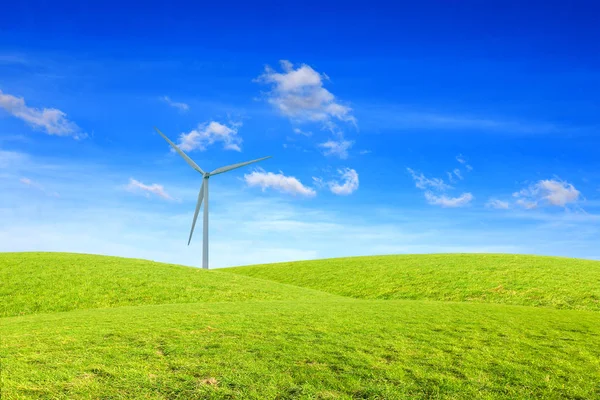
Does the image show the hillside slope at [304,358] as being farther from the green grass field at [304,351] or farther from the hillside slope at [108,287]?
the hillside slope at [108,287]

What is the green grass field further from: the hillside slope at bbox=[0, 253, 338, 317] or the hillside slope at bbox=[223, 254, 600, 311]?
the hillside slope at bbox=[223, 254, 600, 311]

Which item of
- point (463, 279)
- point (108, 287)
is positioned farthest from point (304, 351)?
point (463, 279)

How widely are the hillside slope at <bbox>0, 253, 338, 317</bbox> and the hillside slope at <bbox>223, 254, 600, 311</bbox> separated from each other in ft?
22.6

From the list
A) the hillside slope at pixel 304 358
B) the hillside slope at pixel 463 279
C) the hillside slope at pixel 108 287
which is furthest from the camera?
the hillside slope at pixel 463 279

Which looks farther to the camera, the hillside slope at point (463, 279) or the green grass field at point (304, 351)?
the hillside slope at point (463, 279)

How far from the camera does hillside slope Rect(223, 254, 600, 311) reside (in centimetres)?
3002

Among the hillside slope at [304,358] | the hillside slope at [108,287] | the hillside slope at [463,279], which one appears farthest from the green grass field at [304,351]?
the hillside slope at [463,279]

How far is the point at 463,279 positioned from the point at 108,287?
28.1 meters

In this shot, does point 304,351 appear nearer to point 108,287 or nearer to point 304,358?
point 304,358

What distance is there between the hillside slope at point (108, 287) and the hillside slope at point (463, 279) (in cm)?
690

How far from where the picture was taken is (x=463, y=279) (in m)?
36.5

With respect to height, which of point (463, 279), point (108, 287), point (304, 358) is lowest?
point (304, 358)

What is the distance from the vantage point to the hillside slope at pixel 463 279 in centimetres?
3002

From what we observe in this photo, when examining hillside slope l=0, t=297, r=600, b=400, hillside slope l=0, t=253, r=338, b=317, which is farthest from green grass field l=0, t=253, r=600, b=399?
hillside slope l=0, t=253, r=338, b=317
